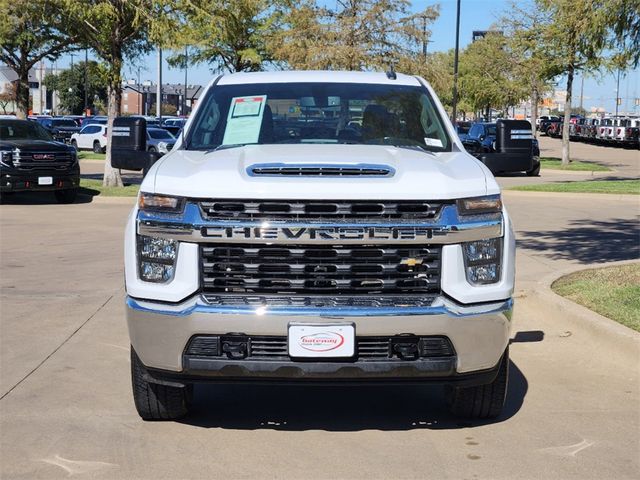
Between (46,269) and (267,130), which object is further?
(46,269)

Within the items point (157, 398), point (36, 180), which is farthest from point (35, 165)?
point (157, 398)

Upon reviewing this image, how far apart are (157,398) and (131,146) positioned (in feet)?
6.19

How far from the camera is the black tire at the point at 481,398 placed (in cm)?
554

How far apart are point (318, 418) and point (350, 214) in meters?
1.53

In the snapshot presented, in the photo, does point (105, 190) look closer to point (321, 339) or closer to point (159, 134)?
point (159, 134)

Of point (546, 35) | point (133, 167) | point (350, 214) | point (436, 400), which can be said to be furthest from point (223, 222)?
point (546, 35)

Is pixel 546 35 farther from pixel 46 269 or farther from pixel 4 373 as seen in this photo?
pixel 4 373

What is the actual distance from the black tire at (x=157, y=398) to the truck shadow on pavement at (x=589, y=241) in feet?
24.4

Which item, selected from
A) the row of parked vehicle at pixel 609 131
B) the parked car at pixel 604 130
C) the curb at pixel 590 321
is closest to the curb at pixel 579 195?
the curb at pixel 590 321

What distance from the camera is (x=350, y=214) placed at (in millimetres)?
4883

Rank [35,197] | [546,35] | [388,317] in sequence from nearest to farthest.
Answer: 1. [388,317]
2. [35,197]
3. [546,35]

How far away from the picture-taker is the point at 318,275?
493 centimetres

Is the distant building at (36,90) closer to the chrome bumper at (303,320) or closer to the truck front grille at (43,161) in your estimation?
the truck front grille at (43,161)

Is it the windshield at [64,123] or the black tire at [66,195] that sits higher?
the windshield at [64,123]
